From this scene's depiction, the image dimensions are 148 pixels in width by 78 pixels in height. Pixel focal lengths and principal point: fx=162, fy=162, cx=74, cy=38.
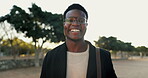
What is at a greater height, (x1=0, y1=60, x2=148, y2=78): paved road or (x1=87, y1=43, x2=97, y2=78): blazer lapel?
(x1=87, y1=43, x2=97, y2=78): blazer lapel

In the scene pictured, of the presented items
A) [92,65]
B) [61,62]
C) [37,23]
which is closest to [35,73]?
[37,23]

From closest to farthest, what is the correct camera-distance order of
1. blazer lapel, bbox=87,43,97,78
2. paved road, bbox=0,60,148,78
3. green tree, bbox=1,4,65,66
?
blazer lapel, bbox=87,43,97,78, paved road, bbox=0,60,148,78, green tree, bbox=1,4,65,66

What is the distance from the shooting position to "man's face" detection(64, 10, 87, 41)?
4.65 ft

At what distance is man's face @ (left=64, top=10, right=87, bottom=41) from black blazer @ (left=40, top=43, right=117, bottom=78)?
0.18 m

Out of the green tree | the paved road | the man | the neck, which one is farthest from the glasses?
the green tree

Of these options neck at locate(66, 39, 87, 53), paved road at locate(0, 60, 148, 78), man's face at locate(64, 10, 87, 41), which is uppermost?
man's face at locate(64, 10, 87, 41)

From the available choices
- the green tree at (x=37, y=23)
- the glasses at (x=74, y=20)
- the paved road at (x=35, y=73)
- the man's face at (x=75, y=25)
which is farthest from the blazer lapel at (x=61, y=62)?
the green tree at (x=37, y=23)

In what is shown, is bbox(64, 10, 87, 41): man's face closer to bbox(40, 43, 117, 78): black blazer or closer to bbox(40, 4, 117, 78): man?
bbox(40, 4, 117, 78): man

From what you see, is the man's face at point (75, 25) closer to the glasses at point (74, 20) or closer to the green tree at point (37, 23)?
the glasses at point (74, 20)

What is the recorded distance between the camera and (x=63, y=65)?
1.46 metres

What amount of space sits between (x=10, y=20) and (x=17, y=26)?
126 cm

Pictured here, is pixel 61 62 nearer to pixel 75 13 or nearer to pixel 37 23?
pixel 75 13

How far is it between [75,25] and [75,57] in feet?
0.99

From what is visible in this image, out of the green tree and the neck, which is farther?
the green tree
